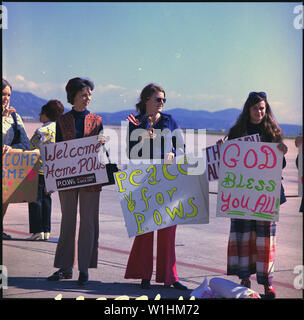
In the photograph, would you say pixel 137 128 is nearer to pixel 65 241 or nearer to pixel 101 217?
pixel 65 241

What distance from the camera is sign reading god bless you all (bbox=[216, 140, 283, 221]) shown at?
5.29m

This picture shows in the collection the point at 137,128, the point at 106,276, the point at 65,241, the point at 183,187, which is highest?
the point at 137,128

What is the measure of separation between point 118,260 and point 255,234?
71.5 inches

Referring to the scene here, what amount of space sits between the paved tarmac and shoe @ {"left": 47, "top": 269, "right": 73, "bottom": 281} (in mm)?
76

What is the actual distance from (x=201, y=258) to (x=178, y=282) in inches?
50.1

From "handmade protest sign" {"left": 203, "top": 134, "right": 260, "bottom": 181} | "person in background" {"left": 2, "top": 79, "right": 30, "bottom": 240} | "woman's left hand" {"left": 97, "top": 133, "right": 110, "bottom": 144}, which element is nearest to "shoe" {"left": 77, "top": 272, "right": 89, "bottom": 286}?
"person in background" {"left": 2, "top": 79, "right": 30, "bottom": 240}

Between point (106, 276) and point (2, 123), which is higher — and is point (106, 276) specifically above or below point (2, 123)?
below

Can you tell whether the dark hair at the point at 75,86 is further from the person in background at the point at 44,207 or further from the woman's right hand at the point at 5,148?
the person in background at the point at 44,207

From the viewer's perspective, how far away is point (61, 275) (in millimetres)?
5777

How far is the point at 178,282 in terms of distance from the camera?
Result: 5598 millimetres

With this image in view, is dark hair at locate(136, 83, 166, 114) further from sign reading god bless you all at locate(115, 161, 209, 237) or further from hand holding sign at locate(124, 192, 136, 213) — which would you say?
hand holding sign at locate(124, 192, 136, 213)

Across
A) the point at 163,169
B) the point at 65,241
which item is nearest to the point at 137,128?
the point at 163,169
